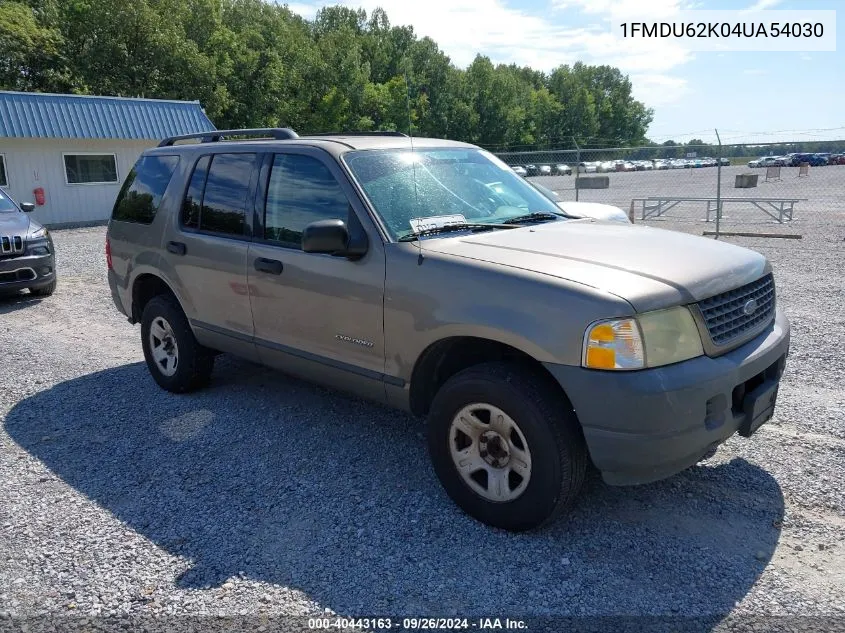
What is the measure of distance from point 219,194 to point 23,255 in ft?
18.9

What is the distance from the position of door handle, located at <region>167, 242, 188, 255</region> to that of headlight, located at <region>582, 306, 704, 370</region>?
3.31 meters

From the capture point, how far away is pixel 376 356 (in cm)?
379

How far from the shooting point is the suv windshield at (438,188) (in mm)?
3924

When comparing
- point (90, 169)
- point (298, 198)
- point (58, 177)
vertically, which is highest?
point (90, 169)

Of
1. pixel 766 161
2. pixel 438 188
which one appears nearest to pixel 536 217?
pixel 438 188

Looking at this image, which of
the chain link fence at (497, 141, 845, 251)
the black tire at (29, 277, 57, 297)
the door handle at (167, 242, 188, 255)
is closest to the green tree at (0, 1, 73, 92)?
the chain link fence at (497, 141, 845, 251)

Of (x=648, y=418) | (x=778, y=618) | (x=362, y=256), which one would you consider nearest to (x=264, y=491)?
(x=362, y=256)

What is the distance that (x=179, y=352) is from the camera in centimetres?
531

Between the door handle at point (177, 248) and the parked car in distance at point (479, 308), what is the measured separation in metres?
0.02

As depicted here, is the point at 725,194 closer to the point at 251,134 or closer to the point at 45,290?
the point at 45,290

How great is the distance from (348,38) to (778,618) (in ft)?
152

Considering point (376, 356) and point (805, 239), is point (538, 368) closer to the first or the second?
point (376, 356)

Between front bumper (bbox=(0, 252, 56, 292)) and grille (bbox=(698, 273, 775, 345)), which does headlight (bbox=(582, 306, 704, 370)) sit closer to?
grille (bbox=(698, 273, 775, 345))

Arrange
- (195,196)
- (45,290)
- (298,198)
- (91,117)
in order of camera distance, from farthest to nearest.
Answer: (91,117) → (45,290) → (195,196) → (298,198)
